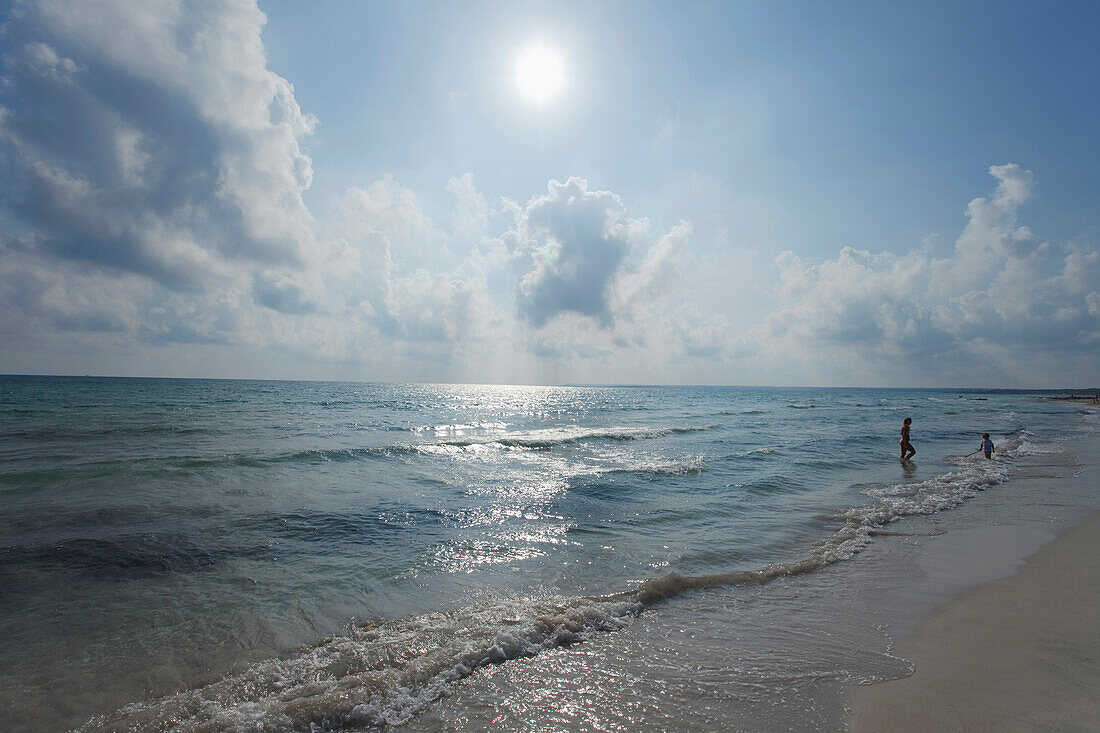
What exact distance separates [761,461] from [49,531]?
26.8 meters

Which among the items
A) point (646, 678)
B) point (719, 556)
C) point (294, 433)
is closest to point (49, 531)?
point (646, 678)

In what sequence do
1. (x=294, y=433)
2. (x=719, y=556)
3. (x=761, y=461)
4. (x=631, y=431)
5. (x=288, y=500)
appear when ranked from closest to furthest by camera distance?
(x=719, y=556)
(x=288, y=500)
(x=761, y=461)
(x=294, y=433)
(x=631, y=431)

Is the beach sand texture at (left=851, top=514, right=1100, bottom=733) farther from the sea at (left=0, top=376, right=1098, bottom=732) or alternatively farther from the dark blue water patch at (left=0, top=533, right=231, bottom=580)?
the dark blue water patch at (left=0, top=533, right=231, bottom=580)

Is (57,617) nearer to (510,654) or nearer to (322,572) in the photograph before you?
(322,572)

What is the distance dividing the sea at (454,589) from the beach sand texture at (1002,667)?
39 cm

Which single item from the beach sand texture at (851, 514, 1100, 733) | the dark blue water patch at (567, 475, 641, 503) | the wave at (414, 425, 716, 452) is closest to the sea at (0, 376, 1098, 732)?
the dark blue water patch at (567, 475, 641, 503)

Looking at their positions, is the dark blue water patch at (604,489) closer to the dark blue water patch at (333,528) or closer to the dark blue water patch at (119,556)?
the dark blue water patch at (333,528)

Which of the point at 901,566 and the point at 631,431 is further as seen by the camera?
the point at 631,431

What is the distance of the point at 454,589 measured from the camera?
27.9ft

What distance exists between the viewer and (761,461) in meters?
24.7

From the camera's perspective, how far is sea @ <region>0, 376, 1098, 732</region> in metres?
5.16

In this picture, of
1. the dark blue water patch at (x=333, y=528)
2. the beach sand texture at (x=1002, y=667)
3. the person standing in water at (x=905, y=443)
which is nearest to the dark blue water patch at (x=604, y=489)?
the dark blue water patch at (x=333, y=528)

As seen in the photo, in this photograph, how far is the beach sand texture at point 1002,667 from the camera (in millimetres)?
4668

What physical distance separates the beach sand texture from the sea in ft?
1.28
